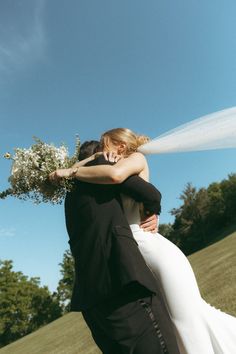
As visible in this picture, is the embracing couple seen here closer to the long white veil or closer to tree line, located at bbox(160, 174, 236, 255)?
the long white veil

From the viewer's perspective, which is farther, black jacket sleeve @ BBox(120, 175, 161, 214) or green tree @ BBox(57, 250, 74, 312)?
green tree @ BBox(57, 250, 74, 312)

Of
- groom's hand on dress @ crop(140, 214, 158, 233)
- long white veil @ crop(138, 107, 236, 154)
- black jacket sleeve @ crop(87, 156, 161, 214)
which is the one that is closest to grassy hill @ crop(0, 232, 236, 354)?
long white veil @ crop(138, 107, 236, 154)

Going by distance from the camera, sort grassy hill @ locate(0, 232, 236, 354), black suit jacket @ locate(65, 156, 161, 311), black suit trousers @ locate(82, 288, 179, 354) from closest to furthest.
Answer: black suit trousers @ locate(82, 288, 179, 354), black suit jacket @ locate(65, 156, 161, 311), grassy hill @ locate(0, 232, 236, 354)

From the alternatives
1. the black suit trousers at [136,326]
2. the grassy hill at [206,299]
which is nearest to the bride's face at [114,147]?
the black suit trousers at [136,326]

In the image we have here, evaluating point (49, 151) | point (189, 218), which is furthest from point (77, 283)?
point (189, 218)

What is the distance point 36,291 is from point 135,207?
8358cm

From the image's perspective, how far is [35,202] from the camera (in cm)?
445

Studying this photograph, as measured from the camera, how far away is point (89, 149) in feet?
14.5

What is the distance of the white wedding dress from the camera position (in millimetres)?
3906

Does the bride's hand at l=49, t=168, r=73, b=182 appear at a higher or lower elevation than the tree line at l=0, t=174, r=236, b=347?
lower

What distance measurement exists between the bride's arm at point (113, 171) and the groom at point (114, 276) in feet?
0.27

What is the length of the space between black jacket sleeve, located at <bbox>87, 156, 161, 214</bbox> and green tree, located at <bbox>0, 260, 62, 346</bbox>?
3145 inches

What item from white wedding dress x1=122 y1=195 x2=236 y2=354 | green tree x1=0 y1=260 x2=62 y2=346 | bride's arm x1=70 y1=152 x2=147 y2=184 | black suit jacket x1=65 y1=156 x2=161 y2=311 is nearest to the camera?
black suit jacket x1=65 y1=156 x2=161 y2=311

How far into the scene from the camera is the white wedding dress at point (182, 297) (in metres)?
3.91
